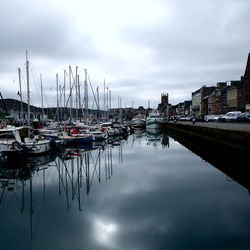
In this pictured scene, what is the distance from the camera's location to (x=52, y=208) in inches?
481

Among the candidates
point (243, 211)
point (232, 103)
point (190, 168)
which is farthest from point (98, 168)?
point (232, 103)

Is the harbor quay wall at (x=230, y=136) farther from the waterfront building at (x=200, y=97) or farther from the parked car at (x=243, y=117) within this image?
A: the waterfront building at (x=200, y=97)

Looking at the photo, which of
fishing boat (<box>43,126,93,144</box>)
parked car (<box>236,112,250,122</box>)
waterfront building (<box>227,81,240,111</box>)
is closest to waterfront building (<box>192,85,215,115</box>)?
waterfront building (<box>227,81,240,111</box>)

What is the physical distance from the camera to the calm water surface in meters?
8.74

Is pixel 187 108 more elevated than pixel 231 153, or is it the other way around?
pixel 187 108

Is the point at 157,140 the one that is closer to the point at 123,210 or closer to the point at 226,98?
the point at 123,210

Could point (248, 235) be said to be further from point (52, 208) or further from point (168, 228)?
point (52, 208)

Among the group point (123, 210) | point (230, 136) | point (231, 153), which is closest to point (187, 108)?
point (230, 136)

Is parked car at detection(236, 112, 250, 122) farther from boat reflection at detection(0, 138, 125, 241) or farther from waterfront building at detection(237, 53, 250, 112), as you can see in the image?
boat reflection at detection(0, 138, 125, 241)

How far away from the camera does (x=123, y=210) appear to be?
1154 centimetres

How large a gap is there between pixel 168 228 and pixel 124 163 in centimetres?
1488

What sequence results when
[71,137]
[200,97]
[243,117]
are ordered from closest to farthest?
[71,137]
[243,117]
[200,97]

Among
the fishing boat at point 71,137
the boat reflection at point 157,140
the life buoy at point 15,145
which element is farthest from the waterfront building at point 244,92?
the life buoy at point 15,145

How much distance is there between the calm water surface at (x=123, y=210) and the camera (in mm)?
8742
